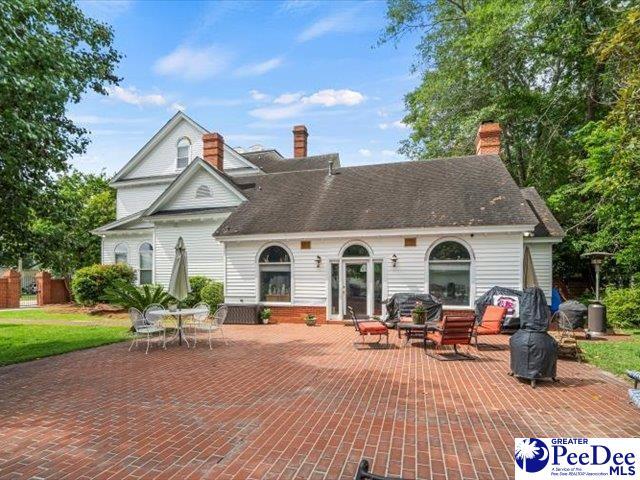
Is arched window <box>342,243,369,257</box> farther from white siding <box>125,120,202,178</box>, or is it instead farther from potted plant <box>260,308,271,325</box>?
white siding <box>125,120,202,178</box>

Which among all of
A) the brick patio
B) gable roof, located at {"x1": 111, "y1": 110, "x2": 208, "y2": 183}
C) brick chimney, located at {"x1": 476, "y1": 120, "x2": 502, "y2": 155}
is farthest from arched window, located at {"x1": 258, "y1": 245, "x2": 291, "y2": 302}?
gable roof, located at {"x1": 111, "y1": 110, "x2": 208, "y2": 183}

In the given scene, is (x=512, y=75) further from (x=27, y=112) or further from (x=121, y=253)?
(x=121, y=253)

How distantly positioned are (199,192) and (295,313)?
28.6ft

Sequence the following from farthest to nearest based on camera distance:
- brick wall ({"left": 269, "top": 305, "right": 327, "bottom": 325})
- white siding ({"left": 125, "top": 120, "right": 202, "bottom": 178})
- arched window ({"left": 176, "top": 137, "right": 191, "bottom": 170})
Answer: arched window ({"left": 176, "top": 137, "right": 191, "bottom": 170}) < white siding ({"left": 125, "top": 120, "right": 202, "bottom": 178}) < brick wall ({"left": 269, "top": 305, "right": 327, "bottom": 325})

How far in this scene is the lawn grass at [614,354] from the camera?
763 cm

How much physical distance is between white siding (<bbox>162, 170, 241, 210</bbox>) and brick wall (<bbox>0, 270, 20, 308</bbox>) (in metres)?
10.5

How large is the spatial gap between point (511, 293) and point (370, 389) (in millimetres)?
8050

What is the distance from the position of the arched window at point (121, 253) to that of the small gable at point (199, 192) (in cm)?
418

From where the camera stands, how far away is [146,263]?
2158cm

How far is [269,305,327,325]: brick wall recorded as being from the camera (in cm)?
1451

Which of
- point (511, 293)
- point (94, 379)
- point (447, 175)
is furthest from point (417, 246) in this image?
point (94, 379)

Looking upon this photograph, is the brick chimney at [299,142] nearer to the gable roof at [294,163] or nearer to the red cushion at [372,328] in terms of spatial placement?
the gable roof at [294,163]

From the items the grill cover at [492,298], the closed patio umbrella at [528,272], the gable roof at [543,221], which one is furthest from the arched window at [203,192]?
the gable roof at [543,221]

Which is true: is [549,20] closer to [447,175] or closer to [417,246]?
[447,175]
